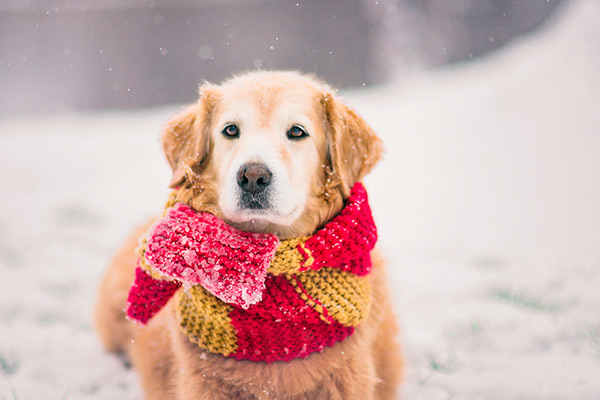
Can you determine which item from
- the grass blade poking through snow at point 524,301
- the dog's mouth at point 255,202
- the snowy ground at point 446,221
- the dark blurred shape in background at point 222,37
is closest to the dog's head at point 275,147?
the dog's mouth at point 255,202

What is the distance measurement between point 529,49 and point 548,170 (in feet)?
7.15

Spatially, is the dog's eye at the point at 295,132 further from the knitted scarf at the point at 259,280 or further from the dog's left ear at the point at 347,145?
the knitted scarf at the point at 259,280

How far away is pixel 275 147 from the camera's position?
1.69m

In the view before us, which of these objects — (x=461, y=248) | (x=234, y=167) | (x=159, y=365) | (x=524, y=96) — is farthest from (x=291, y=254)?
(x=524, y=96)

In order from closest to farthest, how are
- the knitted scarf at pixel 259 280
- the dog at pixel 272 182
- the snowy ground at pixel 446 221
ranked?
the knitted scarf at pixel 259 280
the dog at pixel 272 182
the snowy ground at pixel 446 221

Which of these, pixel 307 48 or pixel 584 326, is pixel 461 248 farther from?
pixel 307 48

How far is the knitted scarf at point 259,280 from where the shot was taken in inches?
61.2

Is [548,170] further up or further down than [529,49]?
further down

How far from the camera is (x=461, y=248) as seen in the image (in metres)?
3.95

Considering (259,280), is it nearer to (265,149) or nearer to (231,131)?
(265,149)

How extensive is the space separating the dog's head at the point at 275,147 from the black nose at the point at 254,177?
2.1 inches

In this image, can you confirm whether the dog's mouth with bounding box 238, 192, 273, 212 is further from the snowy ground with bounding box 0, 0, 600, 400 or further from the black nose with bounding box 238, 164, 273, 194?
the snowy ground with bounding box 0, 0, 600, 400

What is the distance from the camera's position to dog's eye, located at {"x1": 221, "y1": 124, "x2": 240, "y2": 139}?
181 centimetres

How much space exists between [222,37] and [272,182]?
520 centimetres
